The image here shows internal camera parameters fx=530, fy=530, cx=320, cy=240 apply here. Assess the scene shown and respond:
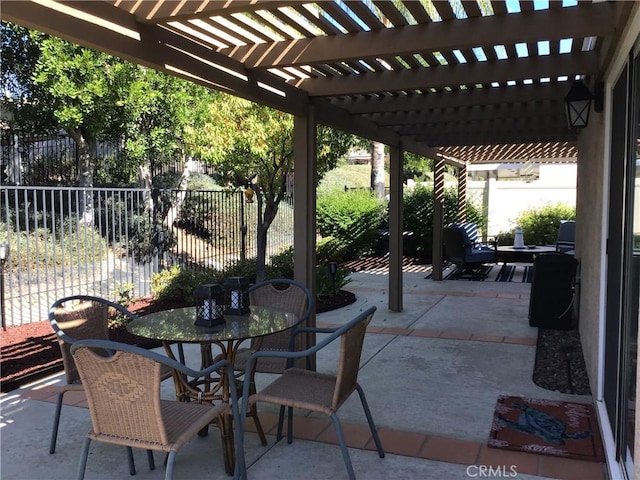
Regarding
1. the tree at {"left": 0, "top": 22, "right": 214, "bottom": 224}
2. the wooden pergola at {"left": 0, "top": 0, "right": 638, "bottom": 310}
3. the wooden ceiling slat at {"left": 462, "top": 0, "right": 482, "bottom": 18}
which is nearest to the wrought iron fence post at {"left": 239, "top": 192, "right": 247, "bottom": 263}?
the tree at {"left": 0, "top": 22, "right": 214, "bottom": 224}

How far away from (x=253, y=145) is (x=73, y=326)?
406cm

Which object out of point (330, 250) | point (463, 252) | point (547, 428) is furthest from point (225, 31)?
point (330, 250)

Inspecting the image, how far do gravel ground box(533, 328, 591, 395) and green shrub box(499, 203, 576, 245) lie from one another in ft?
25.9

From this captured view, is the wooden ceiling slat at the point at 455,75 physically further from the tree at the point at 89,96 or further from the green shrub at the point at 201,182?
the green shrub at the point at 201,182

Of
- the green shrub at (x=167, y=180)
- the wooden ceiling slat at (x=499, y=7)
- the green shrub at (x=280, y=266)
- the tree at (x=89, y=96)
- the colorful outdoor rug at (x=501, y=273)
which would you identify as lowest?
the colorful outdoor rug at (x=501, y=273)

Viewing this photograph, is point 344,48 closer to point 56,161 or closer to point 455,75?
point 455,75

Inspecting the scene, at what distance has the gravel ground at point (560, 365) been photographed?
406cm

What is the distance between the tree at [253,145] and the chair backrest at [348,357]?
4.34m

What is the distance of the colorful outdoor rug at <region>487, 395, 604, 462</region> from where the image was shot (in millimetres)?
3008

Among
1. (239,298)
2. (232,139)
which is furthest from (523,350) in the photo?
(232,139)

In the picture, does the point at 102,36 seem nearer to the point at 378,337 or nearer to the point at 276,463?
the point at 276,463

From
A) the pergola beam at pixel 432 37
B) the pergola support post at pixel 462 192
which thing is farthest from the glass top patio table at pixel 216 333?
the pergola support post at pixel 462 192

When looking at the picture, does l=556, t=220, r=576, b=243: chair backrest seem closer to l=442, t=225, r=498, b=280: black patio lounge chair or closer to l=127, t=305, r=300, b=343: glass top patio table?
l=442, t=225, r=498, b=280: black patio lounge chair

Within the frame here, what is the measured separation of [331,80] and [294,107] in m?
0.40
